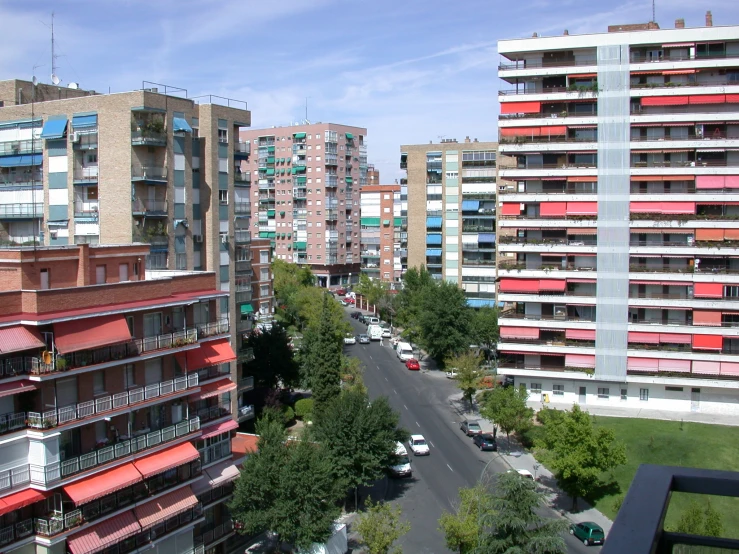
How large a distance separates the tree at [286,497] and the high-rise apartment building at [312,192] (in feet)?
236

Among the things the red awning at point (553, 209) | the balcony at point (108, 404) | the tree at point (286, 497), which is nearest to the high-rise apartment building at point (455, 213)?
the red awning at point (553, 209)

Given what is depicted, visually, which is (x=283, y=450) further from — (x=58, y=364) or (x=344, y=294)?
(x=344, y=294)

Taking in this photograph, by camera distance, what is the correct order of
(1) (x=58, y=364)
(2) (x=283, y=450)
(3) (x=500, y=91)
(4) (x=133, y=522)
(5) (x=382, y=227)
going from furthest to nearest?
(5) (x=382, y=227) → (3) (x=500, y=91) → (2) (x=283, y=450) → (4) (x=133, y=522) → (1) (x=58, y=364)

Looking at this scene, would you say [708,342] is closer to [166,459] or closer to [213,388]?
[213,388]

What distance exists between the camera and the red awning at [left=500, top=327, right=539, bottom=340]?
4400 cm

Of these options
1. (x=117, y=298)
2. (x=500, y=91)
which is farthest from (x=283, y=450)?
(x=500, y=91)

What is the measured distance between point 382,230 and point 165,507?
7464 cm

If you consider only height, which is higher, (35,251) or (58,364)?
(35,251)

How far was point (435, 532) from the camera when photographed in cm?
2912

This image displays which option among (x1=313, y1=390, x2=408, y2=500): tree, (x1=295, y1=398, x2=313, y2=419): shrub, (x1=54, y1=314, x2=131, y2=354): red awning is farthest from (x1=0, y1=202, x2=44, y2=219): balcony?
(x1=295, y1=398, x2=313, y2=419): shrub

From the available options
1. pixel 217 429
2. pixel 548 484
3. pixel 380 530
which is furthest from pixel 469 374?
pixel 217 429

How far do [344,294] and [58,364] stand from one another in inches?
3131

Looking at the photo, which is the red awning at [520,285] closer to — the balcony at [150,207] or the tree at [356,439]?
the tree at [356,439]

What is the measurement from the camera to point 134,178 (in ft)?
109
